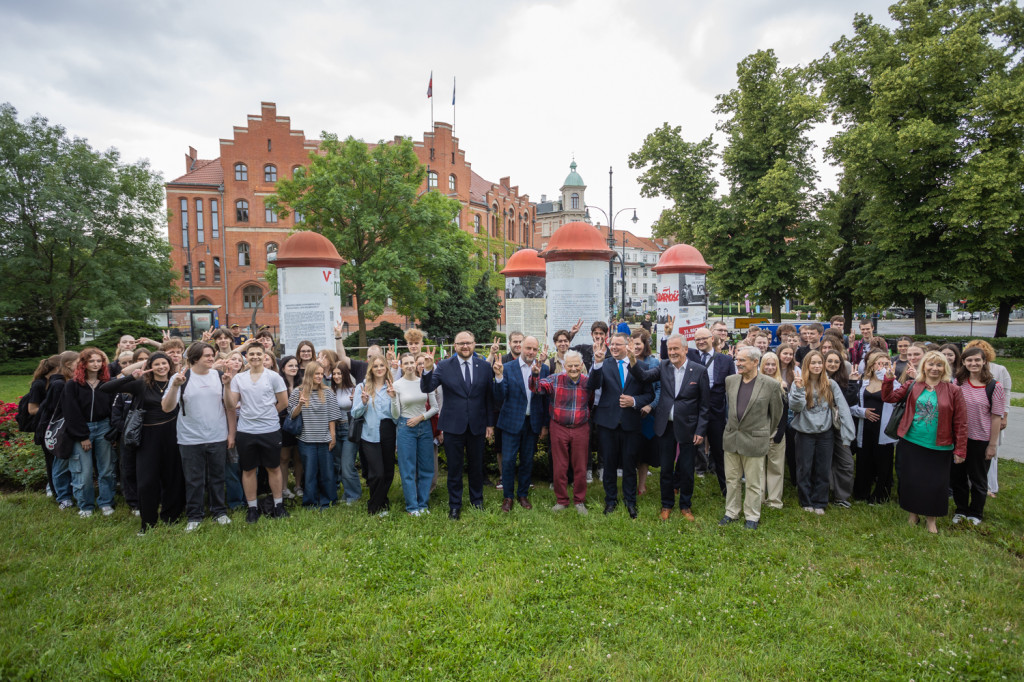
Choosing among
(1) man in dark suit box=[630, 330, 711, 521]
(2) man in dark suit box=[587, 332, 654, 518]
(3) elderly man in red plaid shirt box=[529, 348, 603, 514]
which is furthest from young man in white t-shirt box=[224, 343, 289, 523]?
(1) man in dark suit box=[630, 330, 711, 521]

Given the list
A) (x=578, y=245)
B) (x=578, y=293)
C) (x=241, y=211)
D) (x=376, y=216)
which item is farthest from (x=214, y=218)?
(x=578, y=293)

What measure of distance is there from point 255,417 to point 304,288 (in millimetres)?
5110

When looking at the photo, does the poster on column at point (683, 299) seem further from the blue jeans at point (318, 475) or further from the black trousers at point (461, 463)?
the blue jeans at point (318, 475)

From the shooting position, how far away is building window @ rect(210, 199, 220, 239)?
142 ft

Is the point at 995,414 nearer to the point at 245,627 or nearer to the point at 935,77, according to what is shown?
the point at 245,627

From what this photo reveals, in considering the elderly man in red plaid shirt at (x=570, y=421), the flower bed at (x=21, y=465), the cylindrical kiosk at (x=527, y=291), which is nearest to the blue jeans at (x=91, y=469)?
the flower bed at (x=21, y=465)

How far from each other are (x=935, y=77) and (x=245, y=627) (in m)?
25.8

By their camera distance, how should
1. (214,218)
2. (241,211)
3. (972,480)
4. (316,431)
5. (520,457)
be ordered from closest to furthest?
(972,480)
(316,431)
(520,457)
(241,211)
(214,218)

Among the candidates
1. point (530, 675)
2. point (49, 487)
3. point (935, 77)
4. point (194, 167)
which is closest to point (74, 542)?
point (49, 487)

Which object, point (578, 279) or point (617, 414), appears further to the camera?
point (578, 279)

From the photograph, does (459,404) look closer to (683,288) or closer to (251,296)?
(683,288)

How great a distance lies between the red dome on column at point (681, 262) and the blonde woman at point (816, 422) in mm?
8141

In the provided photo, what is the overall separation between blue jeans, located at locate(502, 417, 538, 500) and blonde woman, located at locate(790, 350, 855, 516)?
10.5 feet

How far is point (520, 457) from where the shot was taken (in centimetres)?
657
